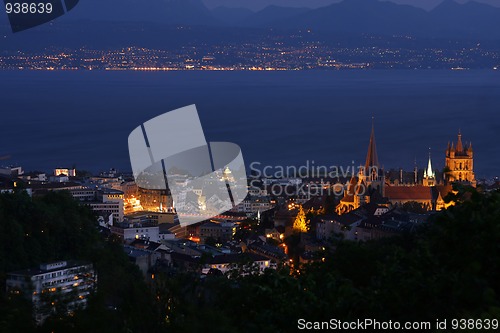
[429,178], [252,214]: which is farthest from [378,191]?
[429,178]

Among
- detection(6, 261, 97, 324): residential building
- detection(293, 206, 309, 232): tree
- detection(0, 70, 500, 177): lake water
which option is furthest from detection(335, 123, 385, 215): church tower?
detection(6, 261, 97, 324): residential building

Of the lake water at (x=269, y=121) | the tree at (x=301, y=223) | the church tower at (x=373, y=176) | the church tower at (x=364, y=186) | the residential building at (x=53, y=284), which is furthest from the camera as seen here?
the lake water at (x=269, y=121)

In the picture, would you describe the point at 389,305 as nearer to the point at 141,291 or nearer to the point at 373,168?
the point at 141,291

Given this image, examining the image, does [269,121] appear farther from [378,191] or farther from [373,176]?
[378,191]

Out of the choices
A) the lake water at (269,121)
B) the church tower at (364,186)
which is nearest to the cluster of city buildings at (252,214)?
the church tower at (364,186)

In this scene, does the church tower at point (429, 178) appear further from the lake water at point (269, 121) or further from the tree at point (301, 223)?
the tree at point (301, 223)

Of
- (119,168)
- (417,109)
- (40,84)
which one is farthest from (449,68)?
(119,168)

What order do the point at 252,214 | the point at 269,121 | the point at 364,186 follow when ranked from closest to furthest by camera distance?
the point at 252,214, the point at 364,186, the point at 269,121

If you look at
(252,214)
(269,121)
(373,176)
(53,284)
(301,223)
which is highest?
(53,284)
